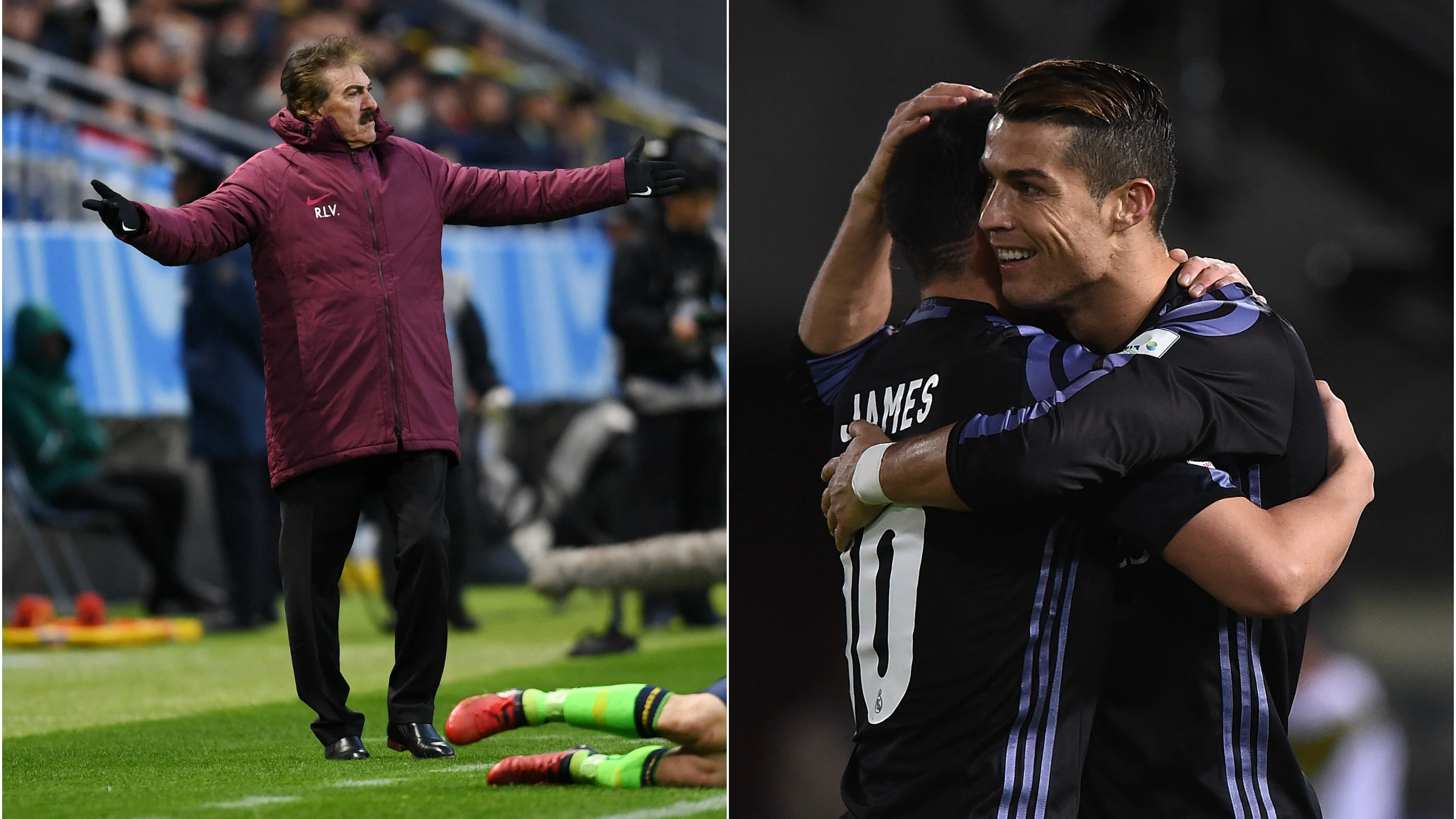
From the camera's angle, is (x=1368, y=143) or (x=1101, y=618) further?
(x=1368, y=143)

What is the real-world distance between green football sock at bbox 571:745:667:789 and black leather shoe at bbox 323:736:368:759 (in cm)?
37

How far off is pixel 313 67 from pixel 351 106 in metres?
0.09

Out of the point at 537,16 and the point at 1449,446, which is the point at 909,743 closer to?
the point at 1449,446

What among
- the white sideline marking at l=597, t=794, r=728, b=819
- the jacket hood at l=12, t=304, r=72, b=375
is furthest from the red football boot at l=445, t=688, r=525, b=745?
the jacket hood at l=12, t=304, r=72, b=375

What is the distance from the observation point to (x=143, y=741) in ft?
10.4

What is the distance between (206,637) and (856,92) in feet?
12.9

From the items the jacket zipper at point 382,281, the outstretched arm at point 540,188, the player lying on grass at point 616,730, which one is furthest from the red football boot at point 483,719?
the outstretched arm at point 540,188

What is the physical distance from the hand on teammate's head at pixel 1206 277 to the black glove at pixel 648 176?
947mm

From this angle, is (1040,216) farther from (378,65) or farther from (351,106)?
(378,65)

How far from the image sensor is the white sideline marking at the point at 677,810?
2475mm

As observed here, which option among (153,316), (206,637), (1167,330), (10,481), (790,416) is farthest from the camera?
(153,316)

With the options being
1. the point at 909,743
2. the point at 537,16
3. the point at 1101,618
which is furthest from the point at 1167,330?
the point at 537,16

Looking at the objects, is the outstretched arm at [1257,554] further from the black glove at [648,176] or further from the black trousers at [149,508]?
the black trousers at [149,508]

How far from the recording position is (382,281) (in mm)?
2557
